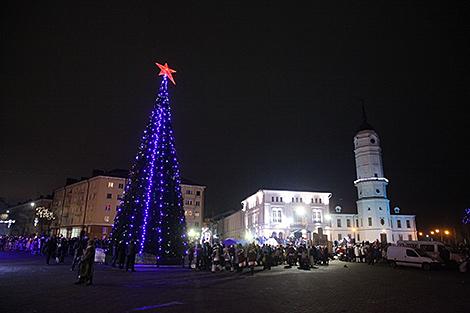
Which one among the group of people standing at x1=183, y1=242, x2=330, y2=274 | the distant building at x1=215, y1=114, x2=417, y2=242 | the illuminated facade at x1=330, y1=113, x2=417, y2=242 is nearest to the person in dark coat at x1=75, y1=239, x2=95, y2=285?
the group of people standing at x1=183, y1=242, x2=330, y2=274

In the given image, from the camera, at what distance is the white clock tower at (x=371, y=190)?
74.3 m

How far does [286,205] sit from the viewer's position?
75750 millimetres

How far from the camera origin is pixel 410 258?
2512cm

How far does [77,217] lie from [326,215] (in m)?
56.4

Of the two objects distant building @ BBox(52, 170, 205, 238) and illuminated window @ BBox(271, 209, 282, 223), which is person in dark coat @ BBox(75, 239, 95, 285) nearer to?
distant building @ BBox(52, 170, 205, 238)

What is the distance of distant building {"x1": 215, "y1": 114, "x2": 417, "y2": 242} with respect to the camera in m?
74.0

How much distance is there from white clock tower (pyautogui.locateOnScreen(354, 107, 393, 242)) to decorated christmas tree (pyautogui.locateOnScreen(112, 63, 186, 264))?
6404 cm

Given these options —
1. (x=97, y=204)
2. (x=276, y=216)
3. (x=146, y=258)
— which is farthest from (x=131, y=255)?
(x=276, y=216)

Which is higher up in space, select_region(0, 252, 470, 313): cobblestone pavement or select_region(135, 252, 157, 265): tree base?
select_region(135, 252, 157, 265): tree base

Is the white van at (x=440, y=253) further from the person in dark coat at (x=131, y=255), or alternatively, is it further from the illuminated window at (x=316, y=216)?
the illuminated window at (x=316, y=216)

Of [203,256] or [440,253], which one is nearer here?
[203,256]

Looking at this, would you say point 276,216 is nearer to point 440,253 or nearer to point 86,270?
point 440,253

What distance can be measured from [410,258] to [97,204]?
56.3 metres

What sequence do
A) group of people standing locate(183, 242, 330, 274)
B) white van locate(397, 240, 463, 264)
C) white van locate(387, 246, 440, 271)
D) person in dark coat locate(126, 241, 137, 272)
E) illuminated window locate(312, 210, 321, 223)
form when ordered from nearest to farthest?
person in dark coat locate(126, 241, 137, 272) → group of people standing locate(183, 242, 330, 274) → white van locate(387, 246, 440, 271) → white van locate(397, 240, 463, 264) → illuminated window locate(312, 210, 321, 223)
